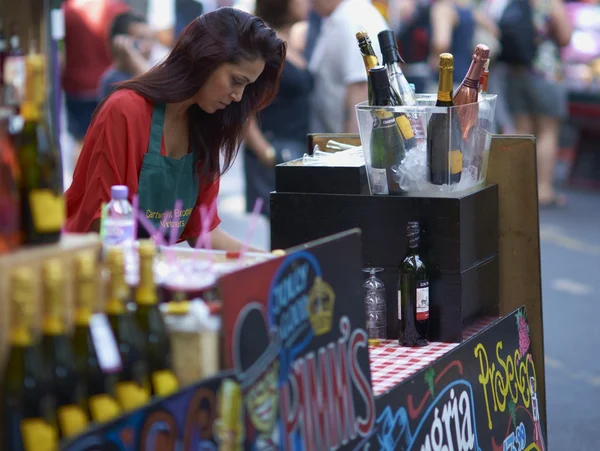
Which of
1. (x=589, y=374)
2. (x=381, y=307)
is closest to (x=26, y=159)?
(x=381, y=307)

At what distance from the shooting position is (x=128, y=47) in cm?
721

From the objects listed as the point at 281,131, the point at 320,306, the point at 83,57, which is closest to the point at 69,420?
the point at 320,306

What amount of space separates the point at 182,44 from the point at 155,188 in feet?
1.42

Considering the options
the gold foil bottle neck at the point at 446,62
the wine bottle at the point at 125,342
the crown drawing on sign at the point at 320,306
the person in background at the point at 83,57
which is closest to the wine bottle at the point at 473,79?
the gold foil bottle neck at the point at 446,62

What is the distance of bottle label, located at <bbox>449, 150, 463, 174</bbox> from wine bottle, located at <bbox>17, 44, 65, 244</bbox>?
4.29 ft

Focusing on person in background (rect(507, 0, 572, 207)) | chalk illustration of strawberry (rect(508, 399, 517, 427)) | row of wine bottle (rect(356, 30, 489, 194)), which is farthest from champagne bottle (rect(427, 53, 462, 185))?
person in background (rect(507, 0, 572, 207))

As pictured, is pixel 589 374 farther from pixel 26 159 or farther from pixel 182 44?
pixel 26 159

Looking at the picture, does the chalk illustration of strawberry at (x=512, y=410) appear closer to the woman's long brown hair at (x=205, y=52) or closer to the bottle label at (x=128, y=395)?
the woman's long brown hair at (x=205, y=52)

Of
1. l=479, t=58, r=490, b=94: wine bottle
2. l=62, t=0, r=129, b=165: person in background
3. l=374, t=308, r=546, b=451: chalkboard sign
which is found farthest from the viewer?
l=62, t=0, r=129, b=165: person in background

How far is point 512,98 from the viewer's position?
9570mm

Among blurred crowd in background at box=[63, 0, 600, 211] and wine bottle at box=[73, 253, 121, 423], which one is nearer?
wine bottle at box=[73, 253, 121, 423]

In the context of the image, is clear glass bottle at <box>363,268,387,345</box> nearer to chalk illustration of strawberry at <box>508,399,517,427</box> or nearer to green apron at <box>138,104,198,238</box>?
chalk illustration of strawberry at <box>508,399,517,427</box>

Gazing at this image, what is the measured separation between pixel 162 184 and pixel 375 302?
0.72m

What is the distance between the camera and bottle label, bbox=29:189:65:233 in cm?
202
